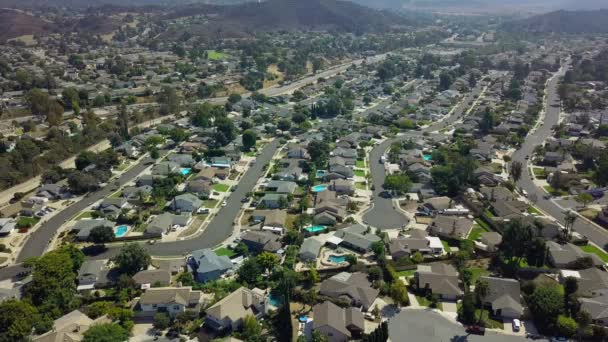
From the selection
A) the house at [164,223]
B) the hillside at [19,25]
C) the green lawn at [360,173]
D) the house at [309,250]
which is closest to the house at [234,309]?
the house at [309,250]

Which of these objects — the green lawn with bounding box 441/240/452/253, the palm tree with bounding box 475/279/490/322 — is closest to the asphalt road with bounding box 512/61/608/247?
the green lawn with bounding box 441/240/452/253

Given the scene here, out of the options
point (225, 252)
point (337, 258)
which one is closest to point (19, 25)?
point (225, 252)

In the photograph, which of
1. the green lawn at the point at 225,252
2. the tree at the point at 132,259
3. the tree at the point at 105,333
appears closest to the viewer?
the tree at the point at 105,333

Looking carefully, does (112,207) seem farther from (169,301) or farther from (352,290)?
(352,290)

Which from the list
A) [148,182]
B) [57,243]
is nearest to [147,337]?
[57,243]

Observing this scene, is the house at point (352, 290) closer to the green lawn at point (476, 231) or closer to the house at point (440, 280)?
the house at point (440, 280)
